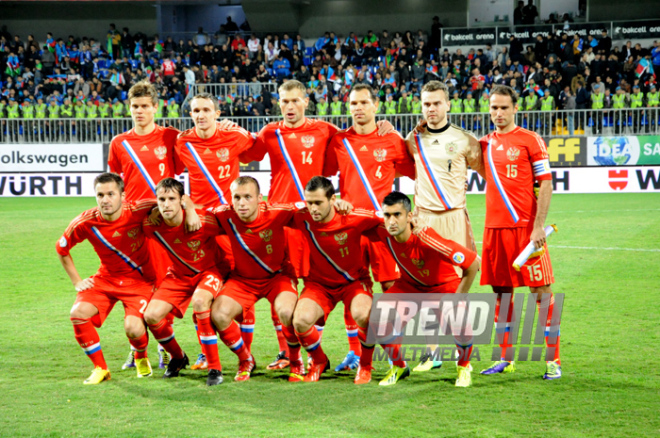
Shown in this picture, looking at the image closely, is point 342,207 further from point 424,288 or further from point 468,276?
point 468,276

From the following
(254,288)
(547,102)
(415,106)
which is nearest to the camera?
(254,288)

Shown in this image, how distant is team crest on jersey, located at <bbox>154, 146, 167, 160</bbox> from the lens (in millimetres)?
6469

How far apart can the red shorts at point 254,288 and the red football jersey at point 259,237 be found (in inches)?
1.9

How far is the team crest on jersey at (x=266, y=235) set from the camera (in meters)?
5.69

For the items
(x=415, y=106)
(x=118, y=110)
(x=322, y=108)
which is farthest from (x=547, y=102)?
(x=118, y=110)

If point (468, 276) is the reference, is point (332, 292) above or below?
below

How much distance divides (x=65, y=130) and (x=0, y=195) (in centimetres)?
276

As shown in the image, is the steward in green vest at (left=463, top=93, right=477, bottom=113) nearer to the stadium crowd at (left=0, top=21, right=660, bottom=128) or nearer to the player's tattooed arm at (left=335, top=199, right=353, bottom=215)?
the stadium crowd at (left=0, top=21, right=660, bottom=128)

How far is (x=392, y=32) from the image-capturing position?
31656 mm

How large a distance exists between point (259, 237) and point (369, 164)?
3.79ft

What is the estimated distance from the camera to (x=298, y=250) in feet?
20.1

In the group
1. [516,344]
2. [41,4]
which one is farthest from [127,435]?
[41,4]

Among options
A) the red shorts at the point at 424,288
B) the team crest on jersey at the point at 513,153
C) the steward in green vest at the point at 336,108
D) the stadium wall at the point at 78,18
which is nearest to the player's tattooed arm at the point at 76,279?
the red shorts at the point at 424,288

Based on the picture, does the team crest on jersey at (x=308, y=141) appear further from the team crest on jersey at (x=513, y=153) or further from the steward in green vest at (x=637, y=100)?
A: the steward in green vest at (x=637, y=100)
